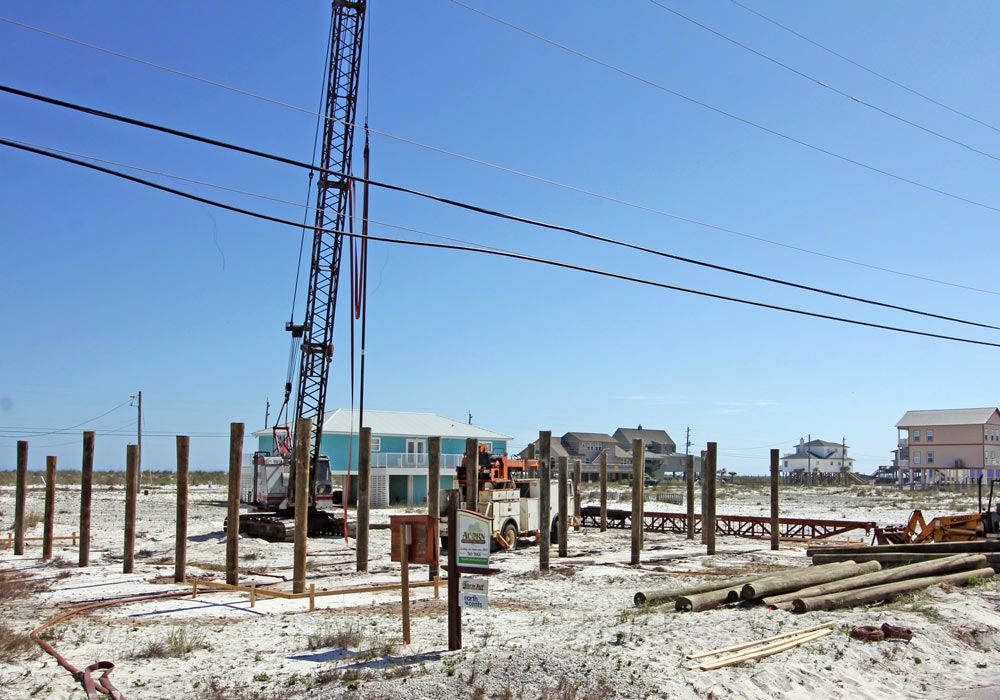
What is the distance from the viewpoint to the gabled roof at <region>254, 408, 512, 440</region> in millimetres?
54125

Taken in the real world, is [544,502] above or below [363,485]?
below

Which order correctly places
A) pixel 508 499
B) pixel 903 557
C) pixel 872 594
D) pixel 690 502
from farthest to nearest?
1. pixel 690 502
2. pixel 508 499
3. pixel 903 557
4. pixel 872 594

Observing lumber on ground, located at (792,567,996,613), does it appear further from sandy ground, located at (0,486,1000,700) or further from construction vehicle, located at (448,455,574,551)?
construction vehicle, located at (448,455,574,551)

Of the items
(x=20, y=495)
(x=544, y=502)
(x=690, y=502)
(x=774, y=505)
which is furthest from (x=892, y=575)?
(x=20, y=495)

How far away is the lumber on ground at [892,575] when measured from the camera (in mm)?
14523

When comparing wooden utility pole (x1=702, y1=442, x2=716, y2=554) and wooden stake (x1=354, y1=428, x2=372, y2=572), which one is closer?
wooden stake (x1=354, y1=428, x2=372, y2=572)

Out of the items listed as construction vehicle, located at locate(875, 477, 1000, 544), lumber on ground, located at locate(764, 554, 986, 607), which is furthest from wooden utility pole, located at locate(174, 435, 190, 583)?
construction vehicle, located at locate(875, 477, 1000, 544)

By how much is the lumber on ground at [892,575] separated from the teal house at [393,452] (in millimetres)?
33917

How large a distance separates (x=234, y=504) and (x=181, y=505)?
1297 mm

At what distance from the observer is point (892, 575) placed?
633 inches

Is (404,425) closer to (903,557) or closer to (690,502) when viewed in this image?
(690,502)

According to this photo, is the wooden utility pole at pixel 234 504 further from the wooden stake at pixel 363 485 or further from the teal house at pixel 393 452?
the teal house at pixel 393 452

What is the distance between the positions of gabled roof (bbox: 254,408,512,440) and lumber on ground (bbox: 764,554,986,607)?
124 ft

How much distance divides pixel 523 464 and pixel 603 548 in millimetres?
3701
